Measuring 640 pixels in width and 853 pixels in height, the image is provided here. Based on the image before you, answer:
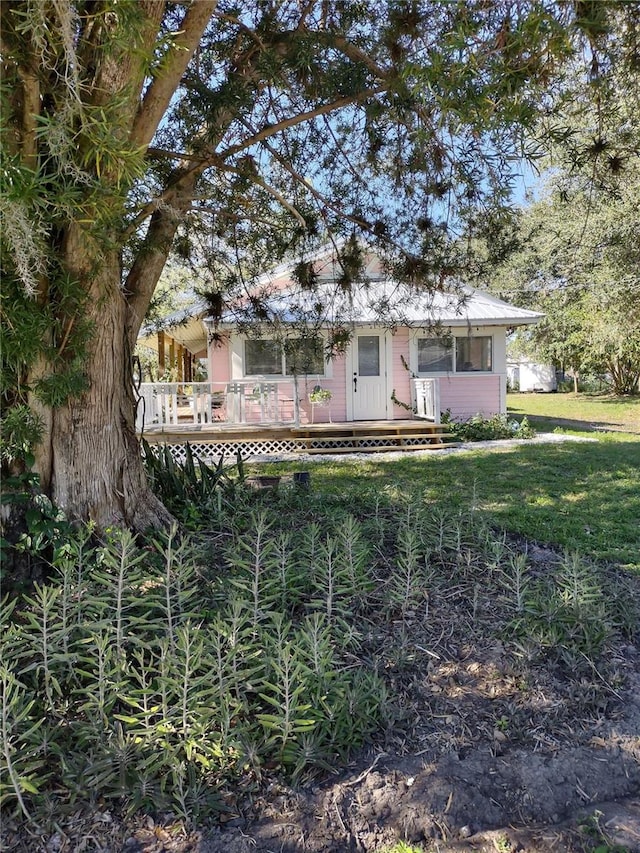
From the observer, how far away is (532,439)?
38.7 feet

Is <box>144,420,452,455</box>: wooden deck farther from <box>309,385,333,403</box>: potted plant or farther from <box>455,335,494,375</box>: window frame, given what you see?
<box>455,335,494,375</box>: window frame

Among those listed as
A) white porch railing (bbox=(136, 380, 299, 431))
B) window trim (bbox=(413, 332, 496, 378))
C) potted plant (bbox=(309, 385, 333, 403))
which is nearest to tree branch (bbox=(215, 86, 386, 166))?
white porch railing (bbox=(136, 380, 299, 431))

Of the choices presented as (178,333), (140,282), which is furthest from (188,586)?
(178,333)

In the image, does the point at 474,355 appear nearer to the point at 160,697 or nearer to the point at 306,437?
the point at 306,437

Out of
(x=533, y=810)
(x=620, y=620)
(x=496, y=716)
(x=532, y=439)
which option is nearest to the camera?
(x=533, y=810)

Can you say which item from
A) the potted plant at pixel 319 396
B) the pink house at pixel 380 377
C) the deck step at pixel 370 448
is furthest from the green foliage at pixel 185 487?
the potted plant at pixel 319 396

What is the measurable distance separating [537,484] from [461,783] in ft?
19.7

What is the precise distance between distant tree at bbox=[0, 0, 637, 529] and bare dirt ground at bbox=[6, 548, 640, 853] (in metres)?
1.76

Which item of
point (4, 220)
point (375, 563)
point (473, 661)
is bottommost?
point (473, 661)

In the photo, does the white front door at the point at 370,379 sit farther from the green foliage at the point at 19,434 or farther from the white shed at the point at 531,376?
the white shed at the point at 531,376

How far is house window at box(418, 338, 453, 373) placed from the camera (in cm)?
1343

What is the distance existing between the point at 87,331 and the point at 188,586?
1.36 m

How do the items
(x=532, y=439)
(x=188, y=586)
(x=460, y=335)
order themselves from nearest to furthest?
(x=188, y=586) < (x=532, y=439) < (x=460, y=335)

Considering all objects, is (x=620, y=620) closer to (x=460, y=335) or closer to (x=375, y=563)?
(x=375, y=563)
